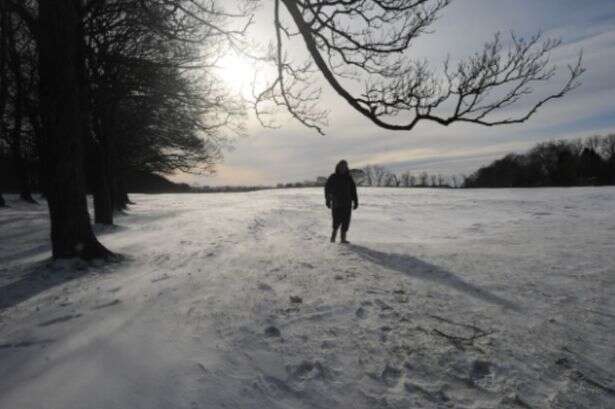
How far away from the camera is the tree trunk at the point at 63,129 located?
598 cm

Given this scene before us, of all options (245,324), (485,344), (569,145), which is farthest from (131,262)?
(569,145)

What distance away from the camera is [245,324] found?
363 centimetres

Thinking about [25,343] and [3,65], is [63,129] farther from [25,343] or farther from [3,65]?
[3,65]

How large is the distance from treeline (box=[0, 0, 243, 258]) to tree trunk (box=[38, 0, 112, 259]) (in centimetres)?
2

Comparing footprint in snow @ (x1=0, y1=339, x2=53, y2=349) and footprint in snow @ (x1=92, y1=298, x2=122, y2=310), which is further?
footprint in snow @ (x1=92, y1=298, x2=122, y2=310)

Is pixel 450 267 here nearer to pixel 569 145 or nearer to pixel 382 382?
pixel 382 382

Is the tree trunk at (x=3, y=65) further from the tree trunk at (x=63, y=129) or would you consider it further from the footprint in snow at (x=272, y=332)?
the footprint in snow at (x=272, y=332)

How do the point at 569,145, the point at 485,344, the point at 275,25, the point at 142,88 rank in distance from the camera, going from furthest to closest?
the point at 569,145, the point at 142,88, the point at 275,25, the point at 485,344

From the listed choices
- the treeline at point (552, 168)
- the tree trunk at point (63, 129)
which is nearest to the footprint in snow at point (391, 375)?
the tree trunk at point (63, 129)

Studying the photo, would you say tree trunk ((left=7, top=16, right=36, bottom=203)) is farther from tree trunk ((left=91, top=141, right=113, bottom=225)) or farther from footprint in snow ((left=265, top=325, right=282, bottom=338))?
footprint in snow ((left=265, top=325, right=282, bottom=338))

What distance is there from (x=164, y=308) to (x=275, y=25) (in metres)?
4.24

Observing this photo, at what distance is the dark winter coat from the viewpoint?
8.62 m

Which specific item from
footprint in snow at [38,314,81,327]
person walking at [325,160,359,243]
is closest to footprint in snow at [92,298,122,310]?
footprint in snow at [38,314,81,327]

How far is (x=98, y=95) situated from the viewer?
9.65 meters
